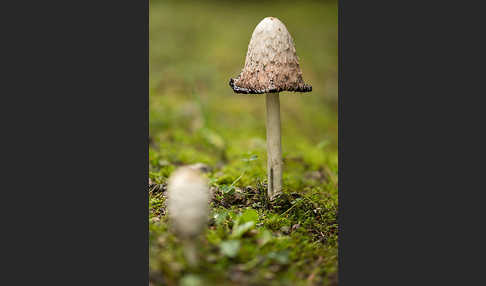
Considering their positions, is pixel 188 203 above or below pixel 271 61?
below

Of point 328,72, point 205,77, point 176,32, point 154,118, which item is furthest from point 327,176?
point 176,32

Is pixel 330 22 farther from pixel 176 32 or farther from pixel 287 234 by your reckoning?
pixel 287 234

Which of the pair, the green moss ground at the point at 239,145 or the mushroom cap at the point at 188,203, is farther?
the green moss ground at the point at 239,145

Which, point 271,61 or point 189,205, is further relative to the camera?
point 271,61

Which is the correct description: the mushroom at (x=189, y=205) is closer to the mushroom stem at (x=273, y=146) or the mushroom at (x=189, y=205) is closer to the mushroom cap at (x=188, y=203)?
the mushroom cap at (x=188, y=203)

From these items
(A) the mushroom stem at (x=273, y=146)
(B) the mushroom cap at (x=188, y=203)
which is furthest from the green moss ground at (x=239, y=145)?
(B) the mushroom cap at (x=188, y=203)

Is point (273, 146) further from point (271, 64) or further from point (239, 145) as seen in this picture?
point (239, 145)

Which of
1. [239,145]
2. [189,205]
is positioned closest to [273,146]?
[189,205]

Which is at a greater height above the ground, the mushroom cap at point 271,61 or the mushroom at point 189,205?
the mushroom cap at point 271,61

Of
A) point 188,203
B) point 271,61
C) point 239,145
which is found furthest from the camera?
point 239,145
